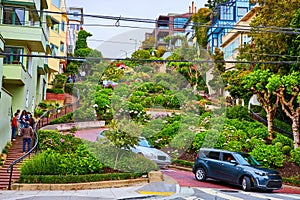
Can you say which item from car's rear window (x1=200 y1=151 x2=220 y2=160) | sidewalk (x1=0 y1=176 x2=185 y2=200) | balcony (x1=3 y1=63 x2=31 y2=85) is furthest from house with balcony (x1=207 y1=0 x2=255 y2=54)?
sidewalk (x1=0 y1=176 x2=185 y2=200)

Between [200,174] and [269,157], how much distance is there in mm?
4853

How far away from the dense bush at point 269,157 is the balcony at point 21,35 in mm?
15265

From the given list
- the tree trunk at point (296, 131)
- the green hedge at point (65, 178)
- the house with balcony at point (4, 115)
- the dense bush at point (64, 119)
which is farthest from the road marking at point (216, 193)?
the dense bush at point (64, 119)

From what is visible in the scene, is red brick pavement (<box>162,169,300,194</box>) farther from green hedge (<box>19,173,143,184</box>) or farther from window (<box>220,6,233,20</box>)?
window (<box>220,6,233,20</box>)

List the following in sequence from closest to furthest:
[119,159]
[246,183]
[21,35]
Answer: [246,183] < [119,159] < [21,35]

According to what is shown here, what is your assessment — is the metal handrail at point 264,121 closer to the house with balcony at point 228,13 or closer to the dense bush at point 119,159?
the dense bush at point 119,159

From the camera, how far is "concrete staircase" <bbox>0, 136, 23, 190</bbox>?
15835mm

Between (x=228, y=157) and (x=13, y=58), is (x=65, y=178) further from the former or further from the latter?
(x=13, y=58)

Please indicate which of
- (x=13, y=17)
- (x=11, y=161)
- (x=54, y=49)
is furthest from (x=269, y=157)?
(x=54, y=49)

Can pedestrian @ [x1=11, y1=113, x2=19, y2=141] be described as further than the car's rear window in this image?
Yes

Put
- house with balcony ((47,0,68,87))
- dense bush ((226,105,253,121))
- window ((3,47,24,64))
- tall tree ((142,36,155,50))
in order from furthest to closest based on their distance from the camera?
tall tree ((142,36,155,50)), house with balcony ((47,0,68,87)), dense bush ((226,105,253,121)), window ((3,47,24,64))

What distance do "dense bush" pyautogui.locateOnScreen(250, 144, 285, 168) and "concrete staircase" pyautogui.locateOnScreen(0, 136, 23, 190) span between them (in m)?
11.9

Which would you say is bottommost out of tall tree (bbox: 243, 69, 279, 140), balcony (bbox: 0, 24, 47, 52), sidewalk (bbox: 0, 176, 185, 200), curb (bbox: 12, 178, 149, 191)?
sidewalk (bbox: 0, 176, 185, 200)

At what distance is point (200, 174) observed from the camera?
18859 mm
